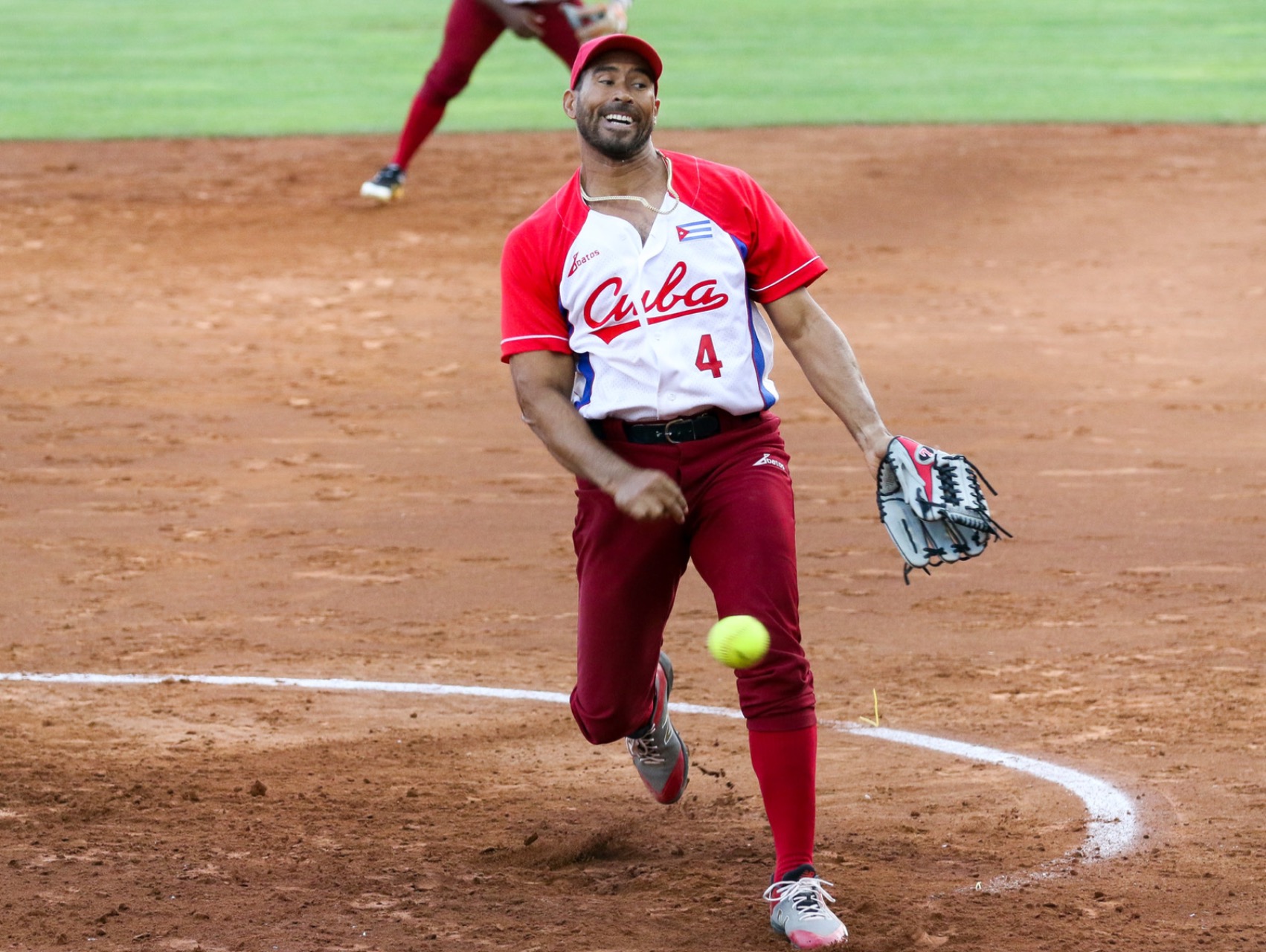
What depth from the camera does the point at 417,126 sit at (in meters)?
13.4

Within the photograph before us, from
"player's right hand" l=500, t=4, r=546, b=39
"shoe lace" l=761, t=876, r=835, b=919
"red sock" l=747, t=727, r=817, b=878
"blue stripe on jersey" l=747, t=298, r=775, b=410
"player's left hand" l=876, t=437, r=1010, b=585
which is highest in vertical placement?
"player's right hand" l=500, t=4, r=546, b=39

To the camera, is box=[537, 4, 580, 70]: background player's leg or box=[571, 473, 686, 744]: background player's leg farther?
box=[537, 4, 580, 70]: background player's leg

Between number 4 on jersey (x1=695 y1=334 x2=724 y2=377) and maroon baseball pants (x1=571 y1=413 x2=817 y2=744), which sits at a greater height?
number 4 on jersey (x1=695 y1=334 x2=724 y2=377)

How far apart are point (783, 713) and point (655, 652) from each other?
17.9 inches

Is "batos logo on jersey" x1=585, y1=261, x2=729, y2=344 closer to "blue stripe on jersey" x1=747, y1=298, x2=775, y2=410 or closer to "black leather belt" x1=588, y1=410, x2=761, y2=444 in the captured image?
"blue stripe on jersey" x1=747, y1=298, x2=775, y2=410

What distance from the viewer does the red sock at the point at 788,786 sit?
4.37m

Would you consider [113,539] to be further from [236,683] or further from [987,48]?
[987,48]

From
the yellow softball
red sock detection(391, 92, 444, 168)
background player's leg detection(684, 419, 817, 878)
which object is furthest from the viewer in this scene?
red sock detection(391, 92, 444, 168)

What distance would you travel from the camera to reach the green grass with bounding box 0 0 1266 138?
1803 cm

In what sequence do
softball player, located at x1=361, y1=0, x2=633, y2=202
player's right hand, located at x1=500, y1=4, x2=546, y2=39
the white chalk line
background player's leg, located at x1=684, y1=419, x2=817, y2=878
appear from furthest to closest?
softball player, located at x1=361, y1=0, x2=633, y2=202, player's right hand, located at x1=500, y1=4, x2=546, y2=39, the white chalk line, background player's leg, located at x1=684, y1=419, x2=817, y2=878

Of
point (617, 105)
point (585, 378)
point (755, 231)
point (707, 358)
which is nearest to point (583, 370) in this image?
point (585, 378)

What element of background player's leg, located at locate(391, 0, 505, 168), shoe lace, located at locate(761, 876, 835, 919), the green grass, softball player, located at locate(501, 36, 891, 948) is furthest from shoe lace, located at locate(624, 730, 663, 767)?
the green grass

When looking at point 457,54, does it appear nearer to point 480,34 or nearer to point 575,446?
point 480,34

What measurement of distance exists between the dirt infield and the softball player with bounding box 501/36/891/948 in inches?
22.3
